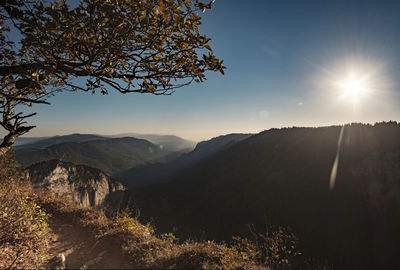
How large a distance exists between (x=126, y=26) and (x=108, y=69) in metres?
0.87

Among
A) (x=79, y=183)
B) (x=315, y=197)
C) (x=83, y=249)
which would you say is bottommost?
(x=315, y=197)

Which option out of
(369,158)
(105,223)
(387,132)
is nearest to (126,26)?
(105,223)

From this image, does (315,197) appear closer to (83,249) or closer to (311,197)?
(311,197)

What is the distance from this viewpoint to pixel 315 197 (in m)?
64.9

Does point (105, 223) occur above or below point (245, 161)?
above

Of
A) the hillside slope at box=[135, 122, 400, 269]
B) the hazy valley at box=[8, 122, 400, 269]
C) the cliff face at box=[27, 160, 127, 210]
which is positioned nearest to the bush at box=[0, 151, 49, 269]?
the cliff face at box=[27, 160, 127, 210]

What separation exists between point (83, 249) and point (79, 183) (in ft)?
56.2

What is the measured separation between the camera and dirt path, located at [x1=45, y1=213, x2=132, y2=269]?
367 cm

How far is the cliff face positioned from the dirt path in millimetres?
1345

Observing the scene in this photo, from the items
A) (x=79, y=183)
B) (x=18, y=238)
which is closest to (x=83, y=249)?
(x=18, y=238)

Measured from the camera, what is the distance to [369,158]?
59.2m

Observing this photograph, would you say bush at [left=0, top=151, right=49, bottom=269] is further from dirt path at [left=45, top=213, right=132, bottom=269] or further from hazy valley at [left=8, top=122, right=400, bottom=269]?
hazy valley at [left=8, top=122, right=400, bottom=269]

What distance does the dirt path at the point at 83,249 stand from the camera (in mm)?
3666

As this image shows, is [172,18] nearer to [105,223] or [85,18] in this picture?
[85,18]
